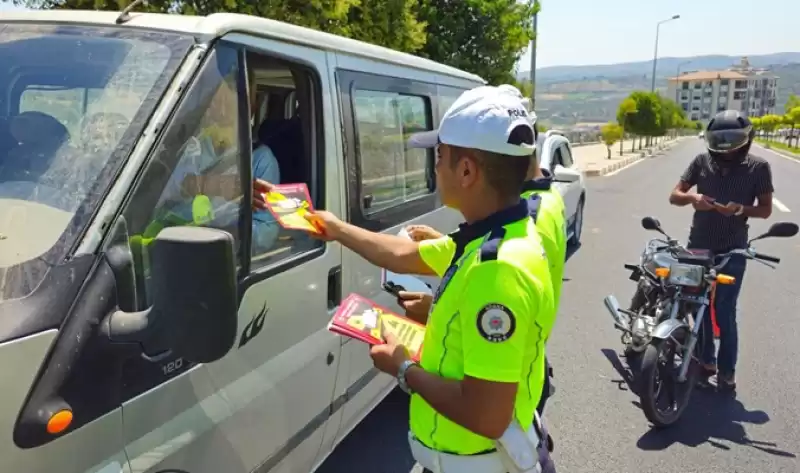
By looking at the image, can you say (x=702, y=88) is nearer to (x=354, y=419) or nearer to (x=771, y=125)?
(x=771, y=125)

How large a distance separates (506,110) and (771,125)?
87943 millimetres

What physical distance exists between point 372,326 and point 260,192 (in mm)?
740

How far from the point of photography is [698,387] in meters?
5.32

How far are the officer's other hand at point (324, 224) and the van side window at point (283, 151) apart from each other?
0.52 ft

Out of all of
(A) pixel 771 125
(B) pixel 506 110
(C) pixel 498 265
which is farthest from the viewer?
(A) pixel 771 125

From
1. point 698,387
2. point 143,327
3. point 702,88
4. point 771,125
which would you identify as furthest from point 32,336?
point 702,88

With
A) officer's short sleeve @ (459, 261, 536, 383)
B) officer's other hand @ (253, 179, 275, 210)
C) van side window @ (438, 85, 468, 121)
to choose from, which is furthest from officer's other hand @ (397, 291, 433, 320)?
van side window @ (438, 85, 468, 121)

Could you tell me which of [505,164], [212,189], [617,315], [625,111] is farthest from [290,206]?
[625,111]

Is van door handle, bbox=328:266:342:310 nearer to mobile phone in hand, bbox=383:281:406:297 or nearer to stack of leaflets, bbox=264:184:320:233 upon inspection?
mobile phone in hand, bbox=383:281:406:297

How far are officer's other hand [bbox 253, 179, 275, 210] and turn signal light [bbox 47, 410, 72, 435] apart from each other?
1047 millimetres

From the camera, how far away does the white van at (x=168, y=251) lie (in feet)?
5.17

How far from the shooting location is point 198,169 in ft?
7.29

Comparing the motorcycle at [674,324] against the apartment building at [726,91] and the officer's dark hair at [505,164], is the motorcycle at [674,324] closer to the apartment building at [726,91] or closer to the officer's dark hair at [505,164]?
the officer's dark hair at [505,164]

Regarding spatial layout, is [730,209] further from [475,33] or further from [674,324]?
[475,33]
